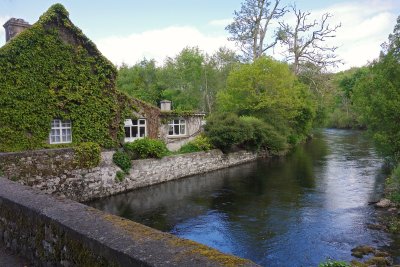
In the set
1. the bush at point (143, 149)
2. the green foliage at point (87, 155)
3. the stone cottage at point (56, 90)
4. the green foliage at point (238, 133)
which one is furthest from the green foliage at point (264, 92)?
the green foliage at point (87, 155)

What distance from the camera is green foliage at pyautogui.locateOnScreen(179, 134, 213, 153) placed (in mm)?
26562

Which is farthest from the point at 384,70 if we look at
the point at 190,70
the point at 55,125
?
the point at 190,70

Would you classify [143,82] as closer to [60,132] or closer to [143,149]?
[143,149]

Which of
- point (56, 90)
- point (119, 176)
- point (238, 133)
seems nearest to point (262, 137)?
point (238, 133)

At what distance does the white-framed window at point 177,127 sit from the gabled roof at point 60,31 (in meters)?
8.48

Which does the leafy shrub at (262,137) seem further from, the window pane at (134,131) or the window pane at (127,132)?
the window pane at (127,132)

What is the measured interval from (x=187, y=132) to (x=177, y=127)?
126cm

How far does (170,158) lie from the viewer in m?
23.3

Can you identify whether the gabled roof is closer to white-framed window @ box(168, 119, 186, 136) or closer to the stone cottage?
the stone cottage

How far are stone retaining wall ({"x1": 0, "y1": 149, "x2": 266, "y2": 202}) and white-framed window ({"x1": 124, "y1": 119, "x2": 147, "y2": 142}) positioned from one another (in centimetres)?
338

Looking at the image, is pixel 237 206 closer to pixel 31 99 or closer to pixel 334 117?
pixel 31 99

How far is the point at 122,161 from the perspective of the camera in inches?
794

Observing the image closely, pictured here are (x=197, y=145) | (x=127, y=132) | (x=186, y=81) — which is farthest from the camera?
(x=186, y=81)

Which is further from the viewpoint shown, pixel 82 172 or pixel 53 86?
pixel 53 86
